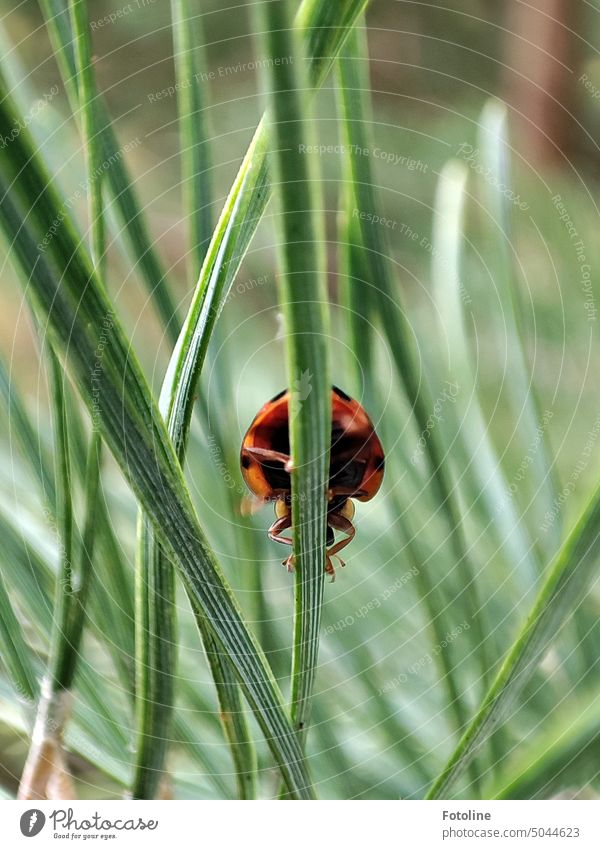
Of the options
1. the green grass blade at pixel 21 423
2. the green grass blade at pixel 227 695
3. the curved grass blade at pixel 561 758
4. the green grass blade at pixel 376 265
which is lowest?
the curved grass blade at pixel 561 758

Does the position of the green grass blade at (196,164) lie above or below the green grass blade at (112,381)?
above

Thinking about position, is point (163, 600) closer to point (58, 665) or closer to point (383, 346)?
point (58, 665)

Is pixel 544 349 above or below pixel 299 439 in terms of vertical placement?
above

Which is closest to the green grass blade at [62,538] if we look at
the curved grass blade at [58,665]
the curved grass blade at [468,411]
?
the curved grass blade at [58,665]

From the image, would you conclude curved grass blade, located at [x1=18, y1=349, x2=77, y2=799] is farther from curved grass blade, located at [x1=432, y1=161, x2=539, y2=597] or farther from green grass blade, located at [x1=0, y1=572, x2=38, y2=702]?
curved grass blade, located at [x1=432, y1=161, x2=539, y2=597]

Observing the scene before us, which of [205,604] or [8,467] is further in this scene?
[8,467]

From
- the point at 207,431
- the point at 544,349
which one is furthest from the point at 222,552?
the point at 544,349

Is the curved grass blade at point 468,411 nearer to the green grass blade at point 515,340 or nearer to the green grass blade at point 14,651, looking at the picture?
the green grass blade at point 515,340

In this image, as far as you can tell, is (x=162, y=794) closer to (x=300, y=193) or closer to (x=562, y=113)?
(x=300, y=193)
